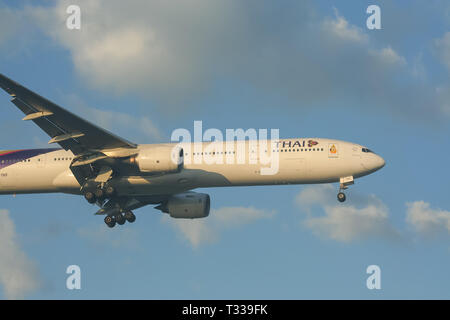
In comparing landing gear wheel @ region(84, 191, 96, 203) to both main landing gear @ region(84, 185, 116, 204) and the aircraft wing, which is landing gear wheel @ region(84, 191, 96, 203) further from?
the aircraft wing

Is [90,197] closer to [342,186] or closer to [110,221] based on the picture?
[110,221]

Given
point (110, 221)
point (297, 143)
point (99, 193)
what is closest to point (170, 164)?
point (99, 193)

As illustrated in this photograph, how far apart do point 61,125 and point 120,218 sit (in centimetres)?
941

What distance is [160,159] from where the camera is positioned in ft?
139

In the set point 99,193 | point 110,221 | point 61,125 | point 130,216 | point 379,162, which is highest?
point 61,125

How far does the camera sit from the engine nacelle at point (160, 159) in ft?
139

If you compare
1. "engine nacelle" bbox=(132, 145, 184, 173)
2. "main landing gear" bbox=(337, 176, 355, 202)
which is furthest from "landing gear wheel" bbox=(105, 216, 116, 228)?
"main landing gear" bbox=(337, 176, 355, 202)

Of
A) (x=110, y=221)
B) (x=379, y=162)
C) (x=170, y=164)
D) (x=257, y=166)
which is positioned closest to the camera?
(x=170, y=164)

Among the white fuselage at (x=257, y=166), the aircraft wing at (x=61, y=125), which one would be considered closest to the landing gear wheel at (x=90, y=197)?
the white fuselage at (x=257, y=166)

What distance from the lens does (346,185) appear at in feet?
146

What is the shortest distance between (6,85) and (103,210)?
43.0 feet

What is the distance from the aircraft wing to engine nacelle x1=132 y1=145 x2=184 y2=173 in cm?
175

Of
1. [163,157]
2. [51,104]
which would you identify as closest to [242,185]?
[163,157]
